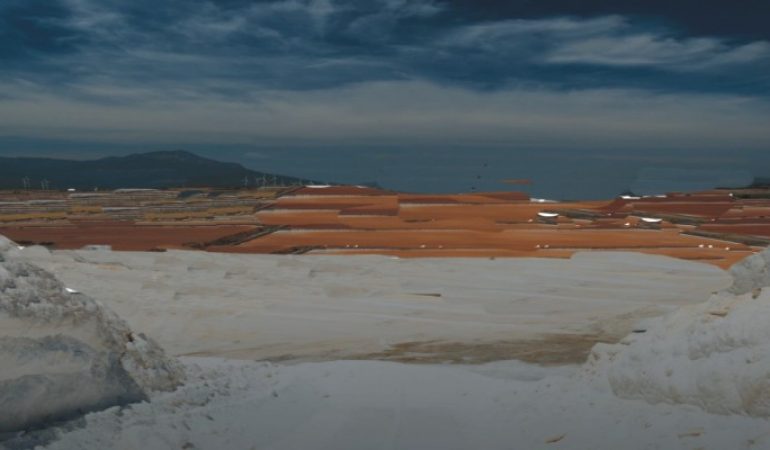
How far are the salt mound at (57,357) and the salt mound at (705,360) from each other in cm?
378

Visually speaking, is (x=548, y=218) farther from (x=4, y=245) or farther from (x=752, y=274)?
(x=4, y=245)

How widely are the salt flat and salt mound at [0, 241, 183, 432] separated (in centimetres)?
67

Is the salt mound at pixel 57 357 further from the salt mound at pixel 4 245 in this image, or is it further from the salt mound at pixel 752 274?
the salt mound at pixel 752 274

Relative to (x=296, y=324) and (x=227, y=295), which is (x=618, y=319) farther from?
(x=227, y=295)

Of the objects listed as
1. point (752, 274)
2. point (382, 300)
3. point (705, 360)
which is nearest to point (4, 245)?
point (705, 360)

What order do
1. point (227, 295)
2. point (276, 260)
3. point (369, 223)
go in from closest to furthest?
1. point (227, 295)
2. point (276, 260)
3. point (369, 223)

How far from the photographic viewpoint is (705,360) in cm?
489

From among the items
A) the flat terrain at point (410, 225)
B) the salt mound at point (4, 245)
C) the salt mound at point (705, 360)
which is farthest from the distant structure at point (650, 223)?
the salt mound at point (4, 245)

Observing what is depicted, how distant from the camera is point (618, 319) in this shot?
391 inches

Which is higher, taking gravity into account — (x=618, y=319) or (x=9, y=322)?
(x=9, y=322)

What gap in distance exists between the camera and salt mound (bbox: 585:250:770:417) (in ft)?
14.6

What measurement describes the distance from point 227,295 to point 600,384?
25.6 feet

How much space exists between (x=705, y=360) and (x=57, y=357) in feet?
15.1

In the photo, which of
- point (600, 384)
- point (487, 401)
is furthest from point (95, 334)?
point (600, 384)
